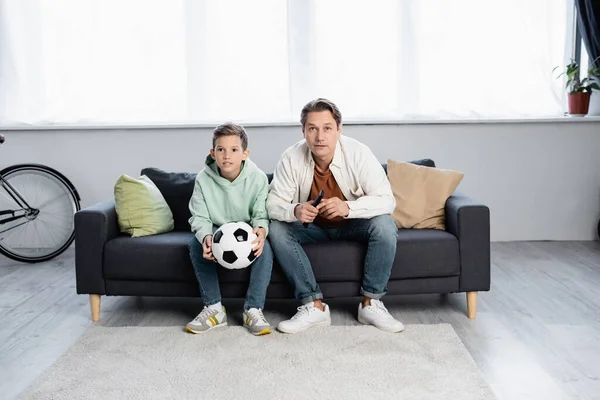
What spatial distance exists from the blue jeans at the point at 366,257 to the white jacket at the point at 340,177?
9cm

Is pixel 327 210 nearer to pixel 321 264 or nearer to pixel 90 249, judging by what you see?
pixel 321 264

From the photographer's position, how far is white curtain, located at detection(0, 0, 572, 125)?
4496 mm

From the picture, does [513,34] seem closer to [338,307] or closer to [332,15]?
[332,15]

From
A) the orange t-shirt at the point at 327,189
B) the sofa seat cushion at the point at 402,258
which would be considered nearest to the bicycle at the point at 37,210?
the orange t-shirt at the point at 327,189

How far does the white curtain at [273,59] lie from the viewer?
14.8ft

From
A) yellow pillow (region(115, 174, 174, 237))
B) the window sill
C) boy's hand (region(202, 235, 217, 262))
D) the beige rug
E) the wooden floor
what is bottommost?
the wooden floor

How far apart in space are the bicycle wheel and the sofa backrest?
3.60ft

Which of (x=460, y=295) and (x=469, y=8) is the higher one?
(x=469, y=8)

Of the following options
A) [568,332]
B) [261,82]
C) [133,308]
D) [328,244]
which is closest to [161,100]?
[261,82]

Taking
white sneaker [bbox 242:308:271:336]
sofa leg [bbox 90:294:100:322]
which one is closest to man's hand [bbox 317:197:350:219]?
white sneaker [bbox 242:308:271:336]

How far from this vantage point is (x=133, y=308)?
3346 mm

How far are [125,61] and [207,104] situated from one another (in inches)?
23.1

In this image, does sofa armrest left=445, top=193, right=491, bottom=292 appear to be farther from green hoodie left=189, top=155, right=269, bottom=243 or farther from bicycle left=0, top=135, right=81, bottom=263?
bicycle left=0, top=135, right=81, bottom=263

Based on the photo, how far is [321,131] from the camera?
299cm
